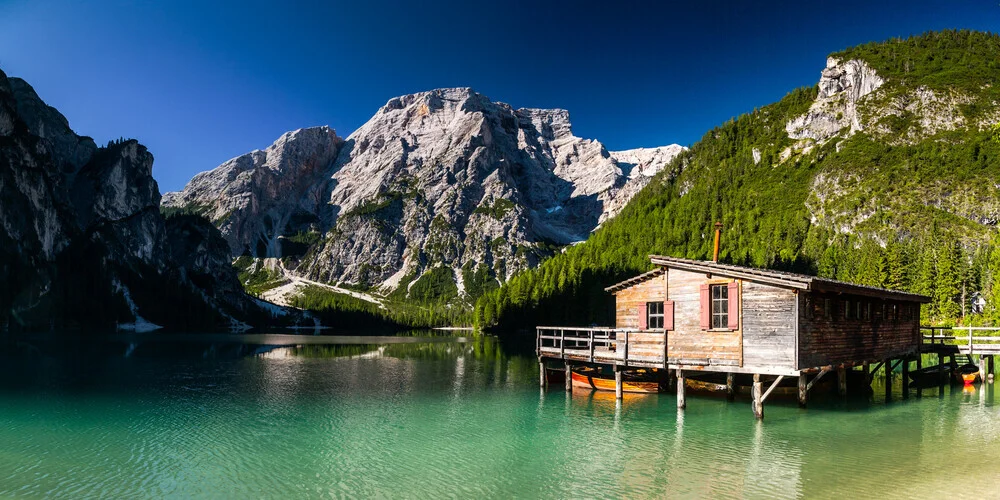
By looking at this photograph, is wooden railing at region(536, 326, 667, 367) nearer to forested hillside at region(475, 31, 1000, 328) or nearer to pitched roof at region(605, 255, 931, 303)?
pitched roof at region(605, 255, 931, 303)

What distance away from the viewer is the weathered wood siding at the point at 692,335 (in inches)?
1207

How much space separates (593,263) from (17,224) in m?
177

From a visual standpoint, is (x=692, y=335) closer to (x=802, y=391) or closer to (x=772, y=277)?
(x=772, y=277)

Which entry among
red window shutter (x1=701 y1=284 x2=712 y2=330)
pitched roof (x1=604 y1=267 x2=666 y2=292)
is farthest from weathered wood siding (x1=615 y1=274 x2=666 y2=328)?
red window shutter (x1=701 y1=284 x2=712 y2=330)

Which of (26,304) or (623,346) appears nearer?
(623,346)

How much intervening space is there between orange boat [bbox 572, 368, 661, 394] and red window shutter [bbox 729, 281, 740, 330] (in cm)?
1035

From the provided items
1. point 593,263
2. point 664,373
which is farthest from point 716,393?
point 593,263

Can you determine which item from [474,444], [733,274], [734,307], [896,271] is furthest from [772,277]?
[896,271]

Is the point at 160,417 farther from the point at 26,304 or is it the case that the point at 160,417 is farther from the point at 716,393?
the point at 26,304

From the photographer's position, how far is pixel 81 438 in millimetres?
25109

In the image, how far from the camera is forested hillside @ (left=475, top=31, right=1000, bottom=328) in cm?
10419

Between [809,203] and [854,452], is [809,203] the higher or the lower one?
the higher one

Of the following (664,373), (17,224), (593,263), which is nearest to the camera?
(664,373)

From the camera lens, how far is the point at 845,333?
33.2 metres
